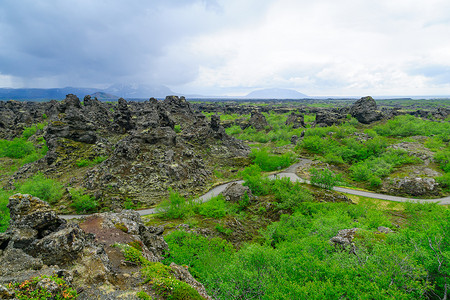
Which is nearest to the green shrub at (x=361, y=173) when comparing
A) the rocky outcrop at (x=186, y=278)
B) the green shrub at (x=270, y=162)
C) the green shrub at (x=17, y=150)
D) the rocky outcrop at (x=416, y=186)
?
the rocky outcrop at (x=416, y=186)

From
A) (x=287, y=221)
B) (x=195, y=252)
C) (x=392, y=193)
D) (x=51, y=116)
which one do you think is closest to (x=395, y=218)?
(x=392, y=193)

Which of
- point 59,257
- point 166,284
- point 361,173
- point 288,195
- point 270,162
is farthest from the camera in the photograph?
point 270,162

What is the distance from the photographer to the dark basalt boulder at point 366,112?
5005 inches

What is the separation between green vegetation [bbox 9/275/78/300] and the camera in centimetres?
1056

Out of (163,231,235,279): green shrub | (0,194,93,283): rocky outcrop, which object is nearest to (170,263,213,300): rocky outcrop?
(163,231,235,279): green shrub

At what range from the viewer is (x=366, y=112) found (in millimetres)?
128125

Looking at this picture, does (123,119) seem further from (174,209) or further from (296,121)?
(296,121)

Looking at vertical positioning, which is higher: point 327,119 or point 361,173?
point 327,119

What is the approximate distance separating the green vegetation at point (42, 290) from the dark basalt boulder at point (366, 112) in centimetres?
15194

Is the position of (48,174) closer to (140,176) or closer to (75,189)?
(75,189)

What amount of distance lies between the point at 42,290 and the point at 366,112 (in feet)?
510

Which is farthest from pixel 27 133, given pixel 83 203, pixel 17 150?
pixel 83 203

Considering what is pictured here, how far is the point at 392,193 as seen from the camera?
59500 mm

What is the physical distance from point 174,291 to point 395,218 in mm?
49587
